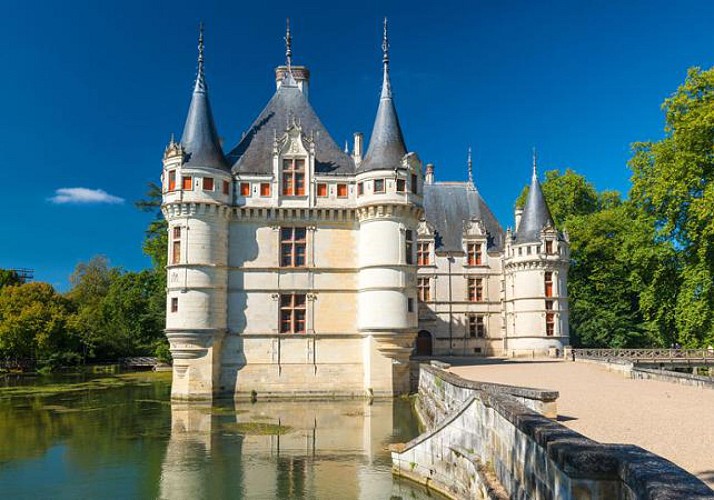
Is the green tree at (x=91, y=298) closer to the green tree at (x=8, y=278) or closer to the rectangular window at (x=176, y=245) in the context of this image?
the green tree at (x=8, y=278)

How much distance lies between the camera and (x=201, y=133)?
24.7 m

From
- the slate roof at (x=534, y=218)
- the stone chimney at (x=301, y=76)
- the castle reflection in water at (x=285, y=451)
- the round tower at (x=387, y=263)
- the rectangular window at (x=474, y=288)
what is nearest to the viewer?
the castle reflection in water at (x=285, y=451)

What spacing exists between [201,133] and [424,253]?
620 inches

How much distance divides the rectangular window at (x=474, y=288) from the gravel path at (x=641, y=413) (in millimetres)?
15608

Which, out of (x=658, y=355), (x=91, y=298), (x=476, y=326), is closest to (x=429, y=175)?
(x=476, y=326)

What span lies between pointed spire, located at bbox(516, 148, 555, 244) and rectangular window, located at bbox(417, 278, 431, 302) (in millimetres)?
5488

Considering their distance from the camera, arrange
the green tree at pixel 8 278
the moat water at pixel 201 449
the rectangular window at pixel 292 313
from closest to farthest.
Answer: the moat water at pixel 201 449 < the rectangular window at pixel 292 313 < the green tree at pixel 8 278

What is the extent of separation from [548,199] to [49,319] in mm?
34128

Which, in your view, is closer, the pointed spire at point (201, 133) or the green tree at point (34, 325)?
the pointed spire at point (201, 133)

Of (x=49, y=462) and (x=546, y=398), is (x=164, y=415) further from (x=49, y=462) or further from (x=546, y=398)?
(x=546, y=398)

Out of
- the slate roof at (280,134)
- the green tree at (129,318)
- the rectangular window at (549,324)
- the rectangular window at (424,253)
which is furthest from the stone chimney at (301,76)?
the green tree at (129,318)

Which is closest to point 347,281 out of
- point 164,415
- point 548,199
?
point 164,415

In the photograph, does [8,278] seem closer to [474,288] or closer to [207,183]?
[207,183]

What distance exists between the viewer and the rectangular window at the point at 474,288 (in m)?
36.0
